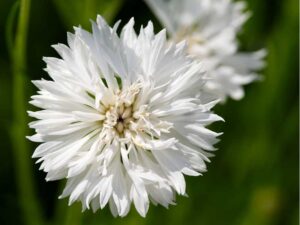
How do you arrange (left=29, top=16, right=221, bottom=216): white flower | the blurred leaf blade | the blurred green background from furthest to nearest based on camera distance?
the blurred green background
the blurred leaf blade
(left=29, top=16, right=221, bottom=216): white flower

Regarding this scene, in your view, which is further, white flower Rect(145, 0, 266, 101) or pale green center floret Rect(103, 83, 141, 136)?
white flower Rect(145, 0, 266, 101)

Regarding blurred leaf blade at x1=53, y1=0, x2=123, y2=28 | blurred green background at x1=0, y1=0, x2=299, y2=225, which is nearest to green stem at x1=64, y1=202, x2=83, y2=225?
blurred green background at x1=0, y1=0, x2=299, y2=225

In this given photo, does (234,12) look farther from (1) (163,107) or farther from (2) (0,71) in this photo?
Answer: (2) (0,71)

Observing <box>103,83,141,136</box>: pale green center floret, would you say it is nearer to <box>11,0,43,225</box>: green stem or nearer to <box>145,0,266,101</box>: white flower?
<box>11,0,43,225</box>: green stem

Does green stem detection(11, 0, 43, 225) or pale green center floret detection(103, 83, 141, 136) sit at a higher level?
green stem detection(11, 0, 43, 225)

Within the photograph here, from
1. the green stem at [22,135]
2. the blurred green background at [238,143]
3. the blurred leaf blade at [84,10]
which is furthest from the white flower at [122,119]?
the blurred green background at [238,143]

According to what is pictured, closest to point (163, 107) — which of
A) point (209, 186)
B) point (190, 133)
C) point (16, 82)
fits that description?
point (190, 133)
